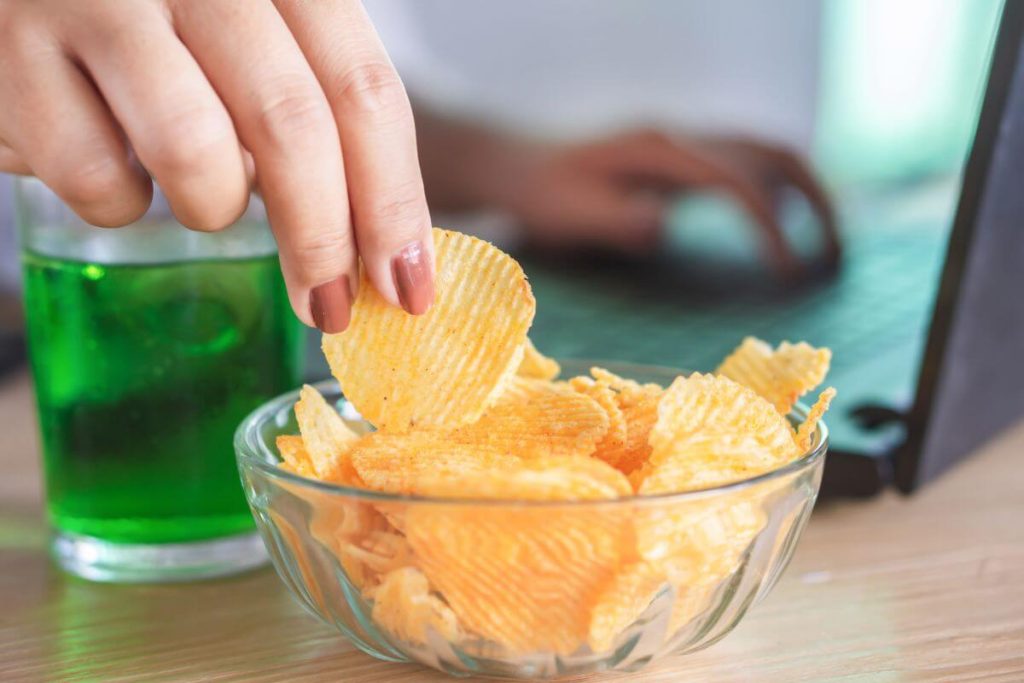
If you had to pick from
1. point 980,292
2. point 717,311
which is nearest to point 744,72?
point 717,311

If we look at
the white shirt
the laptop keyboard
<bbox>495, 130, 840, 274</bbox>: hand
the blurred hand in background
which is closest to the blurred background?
the white shirt

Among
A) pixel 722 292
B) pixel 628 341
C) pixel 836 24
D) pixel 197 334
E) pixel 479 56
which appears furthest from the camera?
pixel 836 24

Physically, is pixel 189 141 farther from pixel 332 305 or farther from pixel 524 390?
pixel 524 390

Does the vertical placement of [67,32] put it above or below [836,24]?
above

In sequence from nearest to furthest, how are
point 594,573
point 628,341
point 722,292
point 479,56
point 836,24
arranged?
1. point 594,573
2. point 628,341
3. point 722,292
4. point 479,56
5. point 836,24

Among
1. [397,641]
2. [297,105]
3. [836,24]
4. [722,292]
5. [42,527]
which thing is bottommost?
[836,24]

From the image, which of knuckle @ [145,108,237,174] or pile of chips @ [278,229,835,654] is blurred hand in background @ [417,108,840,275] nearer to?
pile of chips @ [278,229,835,654]

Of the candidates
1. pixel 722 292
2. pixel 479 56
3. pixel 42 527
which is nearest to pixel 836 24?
pixel 479 56

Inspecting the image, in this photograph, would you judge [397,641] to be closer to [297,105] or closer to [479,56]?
[297,105]

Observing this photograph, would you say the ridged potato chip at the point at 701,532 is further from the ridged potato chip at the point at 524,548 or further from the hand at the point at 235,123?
the hand at the point at 235,123
